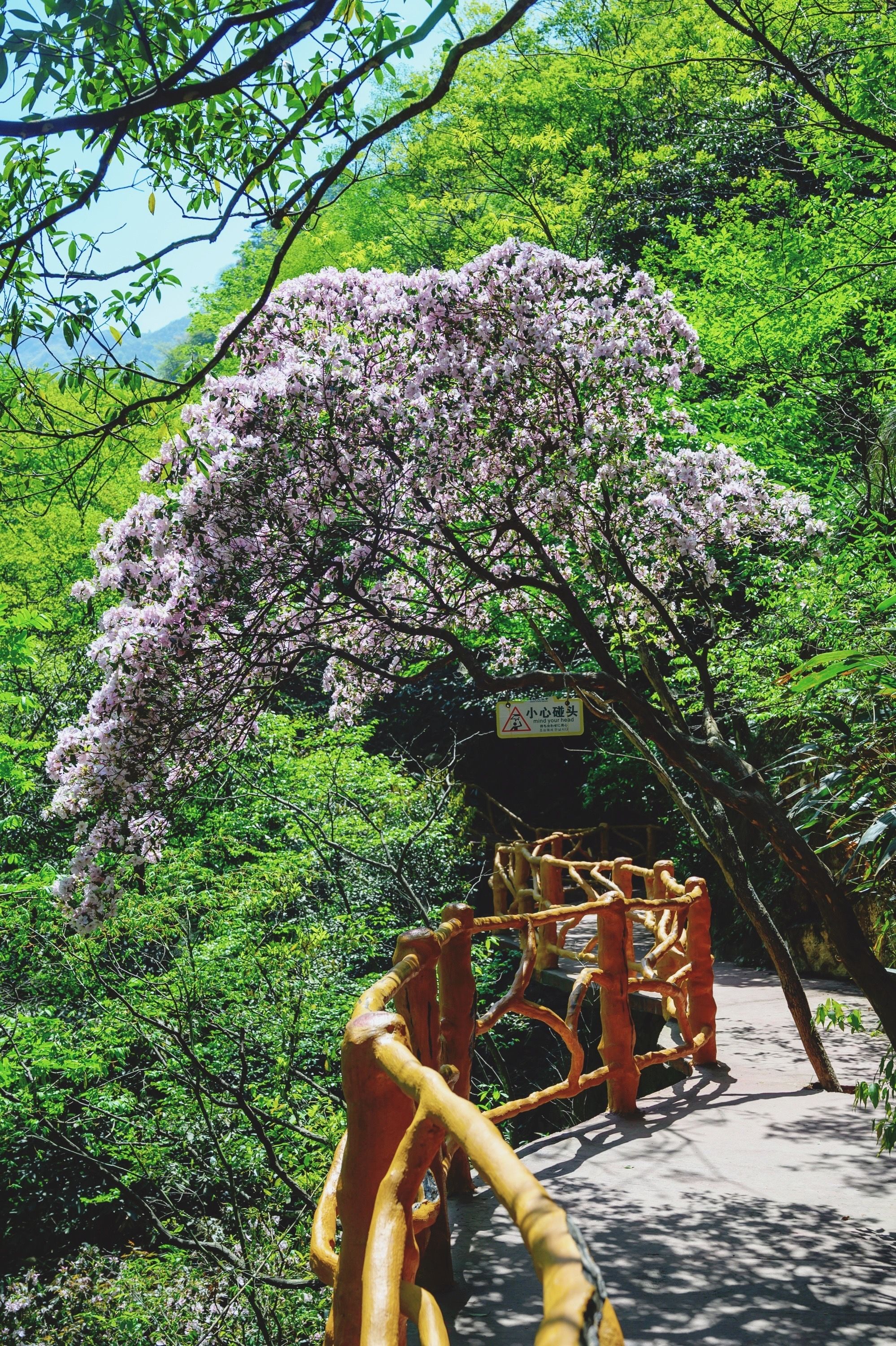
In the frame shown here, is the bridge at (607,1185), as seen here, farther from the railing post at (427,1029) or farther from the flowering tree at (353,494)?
the flowering tree at (353,494)

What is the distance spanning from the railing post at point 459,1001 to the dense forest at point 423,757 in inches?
52.9

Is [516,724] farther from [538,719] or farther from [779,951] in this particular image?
[779,951]

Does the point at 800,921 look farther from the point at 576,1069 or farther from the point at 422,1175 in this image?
the point at 422,1175

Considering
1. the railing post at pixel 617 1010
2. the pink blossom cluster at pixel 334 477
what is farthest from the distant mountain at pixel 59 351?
the railing post at pixel 617 1010

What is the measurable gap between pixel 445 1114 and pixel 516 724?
26.2 ft

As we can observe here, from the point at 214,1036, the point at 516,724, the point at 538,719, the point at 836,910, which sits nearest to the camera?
the point at 836,910

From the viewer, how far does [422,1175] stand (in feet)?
4.88

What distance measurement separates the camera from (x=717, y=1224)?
14.5 feet

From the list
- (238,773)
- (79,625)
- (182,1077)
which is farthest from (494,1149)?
(79,625)

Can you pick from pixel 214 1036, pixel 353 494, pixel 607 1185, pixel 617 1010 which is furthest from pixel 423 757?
pixel 607 1185

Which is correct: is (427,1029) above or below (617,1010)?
above

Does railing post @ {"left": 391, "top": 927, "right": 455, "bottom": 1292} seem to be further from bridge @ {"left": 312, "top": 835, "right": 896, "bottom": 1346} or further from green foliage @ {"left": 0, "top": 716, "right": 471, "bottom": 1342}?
green foliage @ {"left": 0, "top": 716, "right": 471, "bottom": 1342}

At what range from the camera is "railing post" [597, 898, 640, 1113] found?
19.0ft

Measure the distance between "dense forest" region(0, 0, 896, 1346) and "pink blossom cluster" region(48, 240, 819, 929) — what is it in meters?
0.46
